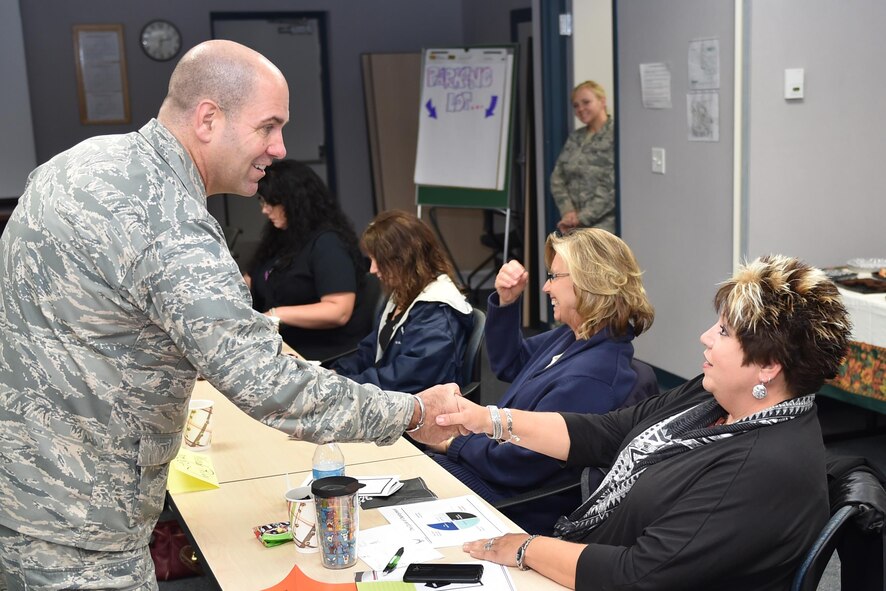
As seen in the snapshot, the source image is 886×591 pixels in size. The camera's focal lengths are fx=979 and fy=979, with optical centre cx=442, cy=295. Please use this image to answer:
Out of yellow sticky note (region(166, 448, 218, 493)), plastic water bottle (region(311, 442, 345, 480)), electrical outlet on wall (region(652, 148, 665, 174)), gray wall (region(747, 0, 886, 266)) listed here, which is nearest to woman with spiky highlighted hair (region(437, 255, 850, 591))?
plastic water bottle (region(311, 442, 345, 480))

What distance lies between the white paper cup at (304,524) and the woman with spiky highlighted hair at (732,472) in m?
0.29

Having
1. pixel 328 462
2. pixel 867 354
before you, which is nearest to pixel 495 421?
pixel 328 462

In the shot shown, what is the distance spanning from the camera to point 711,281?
4.87 meters

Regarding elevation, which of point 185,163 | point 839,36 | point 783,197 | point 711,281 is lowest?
point 711,281

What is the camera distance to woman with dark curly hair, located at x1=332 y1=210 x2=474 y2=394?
124 inches

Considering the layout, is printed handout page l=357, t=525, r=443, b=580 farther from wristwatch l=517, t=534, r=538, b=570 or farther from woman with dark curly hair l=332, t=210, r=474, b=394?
woman with dark curly hair l=332, t=210, r=474, b=394

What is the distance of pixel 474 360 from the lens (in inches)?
128

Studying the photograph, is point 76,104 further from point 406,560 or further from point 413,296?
point 406,560

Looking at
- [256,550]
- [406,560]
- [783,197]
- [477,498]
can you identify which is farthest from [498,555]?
[783,197]

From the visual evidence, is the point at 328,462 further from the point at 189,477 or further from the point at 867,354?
the point at 867,354

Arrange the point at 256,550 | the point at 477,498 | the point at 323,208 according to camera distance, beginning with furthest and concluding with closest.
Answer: the point at 323,208 < the point at 477,498 < the point at 256,550

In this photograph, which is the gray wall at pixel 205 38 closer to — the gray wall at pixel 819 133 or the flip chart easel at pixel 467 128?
the flip chart easel at pixel 467 128

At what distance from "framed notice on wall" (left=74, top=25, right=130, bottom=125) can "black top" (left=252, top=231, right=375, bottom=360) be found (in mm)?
5390

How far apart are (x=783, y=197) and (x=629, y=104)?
122 cm
